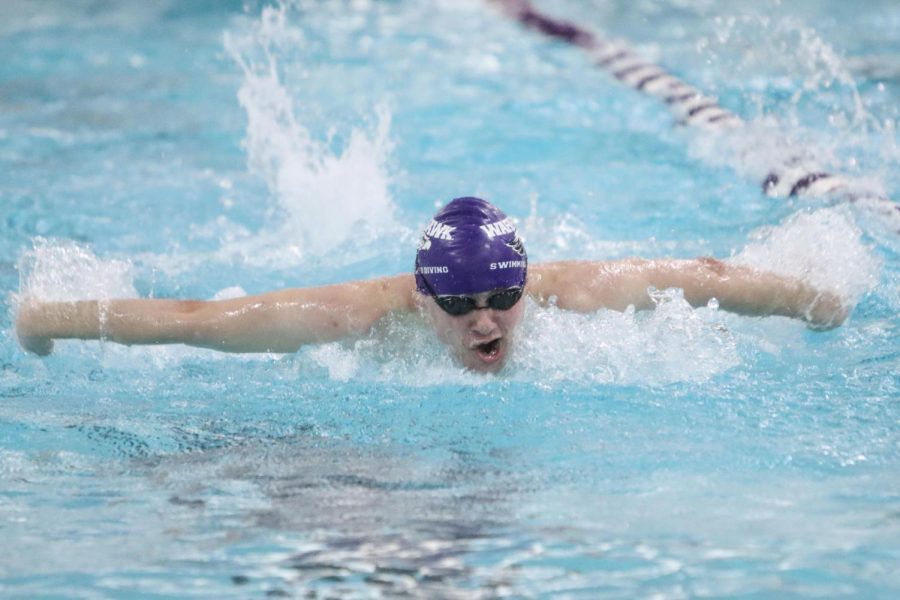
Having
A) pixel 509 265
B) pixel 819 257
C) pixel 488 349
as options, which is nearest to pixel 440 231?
pixel 509 265

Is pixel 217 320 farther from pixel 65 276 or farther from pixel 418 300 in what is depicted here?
pixel 65 276

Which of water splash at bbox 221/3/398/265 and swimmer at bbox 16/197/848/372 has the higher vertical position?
water splash at bbox 221/3/398/265

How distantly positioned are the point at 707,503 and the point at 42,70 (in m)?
8.42

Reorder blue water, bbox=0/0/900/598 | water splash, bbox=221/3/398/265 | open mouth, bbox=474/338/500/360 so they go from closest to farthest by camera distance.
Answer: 1. blue water, bbox=0/0/900/598
2. open mouth, bbox=474/338/500/360
3. water splash, bbox=221/3/398/265

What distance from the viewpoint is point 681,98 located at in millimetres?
7902

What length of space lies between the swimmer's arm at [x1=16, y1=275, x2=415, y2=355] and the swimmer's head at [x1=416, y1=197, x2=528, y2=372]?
0.92 ft

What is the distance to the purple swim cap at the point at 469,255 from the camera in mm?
3504

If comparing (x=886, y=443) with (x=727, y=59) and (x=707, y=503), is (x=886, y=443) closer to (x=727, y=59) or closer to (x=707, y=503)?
(x=707, y=503)

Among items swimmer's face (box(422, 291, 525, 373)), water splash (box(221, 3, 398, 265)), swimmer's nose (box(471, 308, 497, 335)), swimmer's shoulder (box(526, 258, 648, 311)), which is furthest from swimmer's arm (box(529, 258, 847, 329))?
water splash (box(221, 3, 398, 265))

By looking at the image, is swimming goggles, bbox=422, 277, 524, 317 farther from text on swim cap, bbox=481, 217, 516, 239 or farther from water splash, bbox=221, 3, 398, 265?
water splash, bbox=221, 3, 398, 265

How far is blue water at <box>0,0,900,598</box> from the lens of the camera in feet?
Result: 8.51

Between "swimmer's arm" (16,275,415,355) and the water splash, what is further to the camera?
the water splash

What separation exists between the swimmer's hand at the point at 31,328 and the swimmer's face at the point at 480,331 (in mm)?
1212

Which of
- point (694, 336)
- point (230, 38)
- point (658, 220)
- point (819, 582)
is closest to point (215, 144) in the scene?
point (230, 38)
